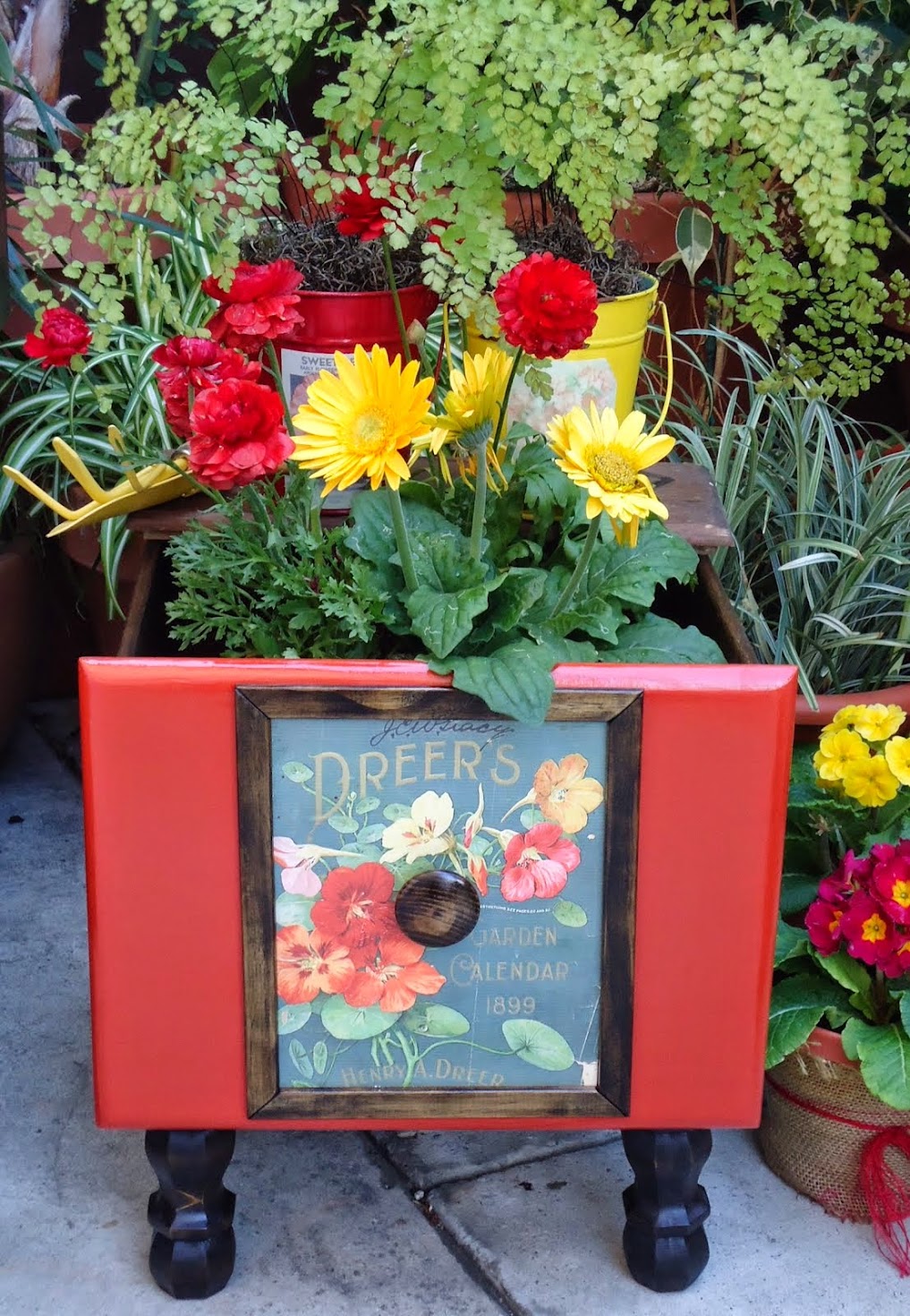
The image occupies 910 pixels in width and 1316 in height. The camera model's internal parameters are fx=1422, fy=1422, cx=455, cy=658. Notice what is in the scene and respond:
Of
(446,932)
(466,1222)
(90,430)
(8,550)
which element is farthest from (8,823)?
(446,932)

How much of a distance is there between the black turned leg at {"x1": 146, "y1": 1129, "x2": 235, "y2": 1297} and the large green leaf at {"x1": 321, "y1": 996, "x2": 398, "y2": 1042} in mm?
150

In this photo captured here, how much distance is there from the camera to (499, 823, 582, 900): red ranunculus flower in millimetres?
1117

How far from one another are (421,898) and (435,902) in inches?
0.4

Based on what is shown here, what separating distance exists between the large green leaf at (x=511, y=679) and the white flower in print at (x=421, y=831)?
3.9 inches

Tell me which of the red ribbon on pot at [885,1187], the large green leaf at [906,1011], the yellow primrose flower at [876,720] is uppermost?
the yellow primrose flower at [876,720]

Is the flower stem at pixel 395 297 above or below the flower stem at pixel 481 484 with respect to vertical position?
above

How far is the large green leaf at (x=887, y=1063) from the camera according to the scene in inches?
49.4

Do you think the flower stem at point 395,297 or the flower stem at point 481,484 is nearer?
the flower stem at point 481,484

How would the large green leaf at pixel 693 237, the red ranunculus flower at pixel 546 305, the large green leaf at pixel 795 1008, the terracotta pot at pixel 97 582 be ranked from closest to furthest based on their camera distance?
1. the red ranunculus flower at pixel 546 305
2. the large green leaf at pixel 795 1008
3. the large green leaf at pixel 693 237
4. the terracotta pot at pixel 97 582

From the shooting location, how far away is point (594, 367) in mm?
1362

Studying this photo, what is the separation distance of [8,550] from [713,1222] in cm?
132

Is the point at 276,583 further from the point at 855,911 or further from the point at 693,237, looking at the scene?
the point at 693,237

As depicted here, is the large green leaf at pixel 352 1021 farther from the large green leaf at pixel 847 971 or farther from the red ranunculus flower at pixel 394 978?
the large green leaf at pixel 847 971

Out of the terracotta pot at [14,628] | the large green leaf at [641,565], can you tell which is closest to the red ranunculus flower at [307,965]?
the large green leaf at [641,565]
